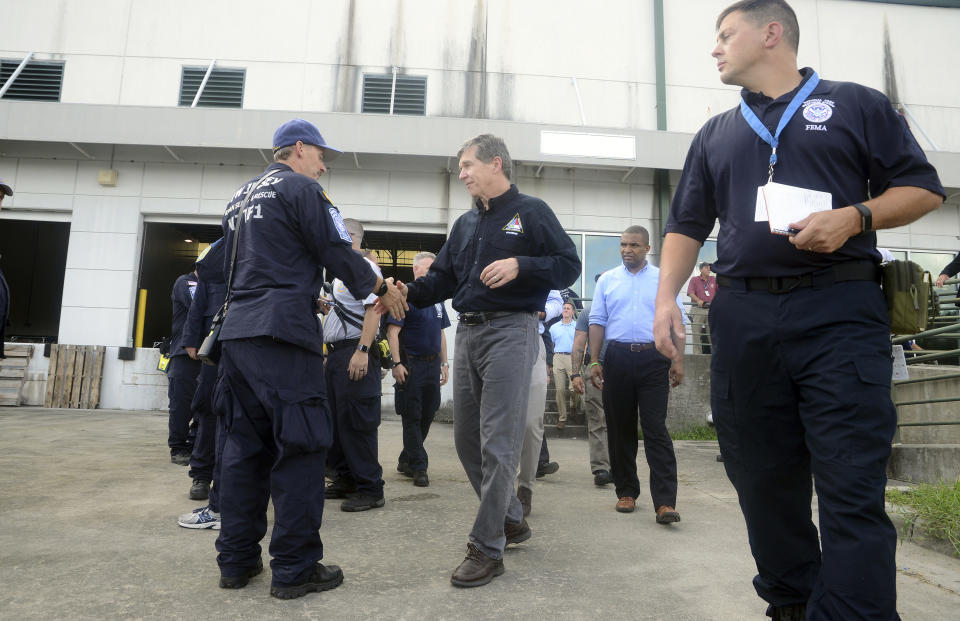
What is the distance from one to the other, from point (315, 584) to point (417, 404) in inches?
111

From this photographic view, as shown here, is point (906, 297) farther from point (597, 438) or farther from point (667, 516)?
point (597, 438)

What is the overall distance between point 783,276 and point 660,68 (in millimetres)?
11467

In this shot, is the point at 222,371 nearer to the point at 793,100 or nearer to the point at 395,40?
the point at 793,100

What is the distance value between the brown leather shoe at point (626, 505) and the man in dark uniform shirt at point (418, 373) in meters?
1.68

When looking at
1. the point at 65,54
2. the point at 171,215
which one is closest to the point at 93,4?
the point at 65,54

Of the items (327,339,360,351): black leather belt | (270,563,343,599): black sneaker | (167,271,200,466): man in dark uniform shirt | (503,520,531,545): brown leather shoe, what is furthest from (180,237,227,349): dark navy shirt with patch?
(503,520,531,545): brown leather shoe

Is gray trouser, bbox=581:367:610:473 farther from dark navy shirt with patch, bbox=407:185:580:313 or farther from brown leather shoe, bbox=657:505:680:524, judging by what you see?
dark navy shirt with patch, bbox=407:185:580:313

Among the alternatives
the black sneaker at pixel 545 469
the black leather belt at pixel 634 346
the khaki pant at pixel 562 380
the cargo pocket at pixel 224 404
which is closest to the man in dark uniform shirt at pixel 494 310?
the cargo pocket at pixel 224 404

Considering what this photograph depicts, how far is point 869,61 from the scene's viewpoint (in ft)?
41.1

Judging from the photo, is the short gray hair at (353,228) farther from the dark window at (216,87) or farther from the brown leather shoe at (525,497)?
the dark window at (216,87)

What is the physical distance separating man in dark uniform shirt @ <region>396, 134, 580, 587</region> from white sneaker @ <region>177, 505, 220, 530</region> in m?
1.50

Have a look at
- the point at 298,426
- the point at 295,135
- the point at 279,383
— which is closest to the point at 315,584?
the point at 298,426

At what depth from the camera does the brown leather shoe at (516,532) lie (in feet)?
10.6

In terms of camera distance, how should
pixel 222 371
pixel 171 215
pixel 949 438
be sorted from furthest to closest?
pixel 171 215
pixel 949 438
pixel 222 371
